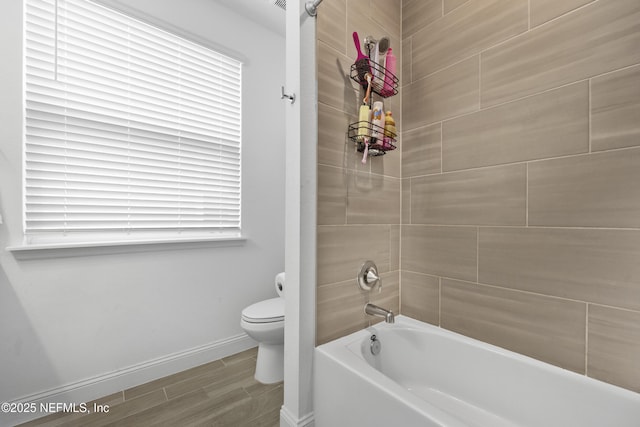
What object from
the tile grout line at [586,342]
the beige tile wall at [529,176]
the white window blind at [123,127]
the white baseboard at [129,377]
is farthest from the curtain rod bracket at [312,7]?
the white baseboard at [129,377]

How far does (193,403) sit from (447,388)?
55.5 inches

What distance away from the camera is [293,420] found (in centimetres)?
119

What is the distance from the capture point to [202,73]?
2.05 m

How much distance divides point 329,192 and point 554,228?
0.90m

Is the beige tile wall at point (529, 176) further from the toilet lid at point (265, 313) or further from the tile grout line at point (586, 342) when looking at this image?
the toilet lid at point (265, 313)

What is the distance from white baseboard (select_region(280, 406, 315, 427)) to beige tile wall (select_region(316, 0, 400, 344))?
0.34 m

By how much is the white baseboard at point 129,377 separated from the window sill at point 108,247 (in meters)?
0.74

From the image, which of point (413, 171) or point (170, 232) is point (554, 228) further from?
point (170, 232)

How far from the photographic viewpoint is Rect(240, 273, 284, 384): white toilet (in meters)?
1.73

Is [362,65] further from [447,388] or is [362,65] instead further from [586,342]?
[447,388]

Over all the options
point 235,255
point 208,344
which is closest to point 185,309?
point 208,344

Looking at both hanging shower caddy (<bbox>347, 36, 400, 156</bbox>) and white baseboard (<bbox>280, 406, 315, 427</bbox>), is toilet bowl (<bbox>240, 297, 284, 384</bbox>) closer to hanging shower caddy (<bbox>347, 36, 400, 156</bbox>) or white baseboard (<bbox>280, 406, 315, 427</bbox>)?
white baseboard (<bbox>280, 406, 315, 427</bbox>)

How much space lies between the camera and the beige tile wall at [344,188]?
1.22 m

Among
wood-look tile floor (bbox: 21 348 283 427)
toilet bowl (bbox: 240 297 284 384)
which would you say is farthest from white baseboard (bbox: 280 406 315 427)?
toilet bowl (bbox: 240 297 284 384)
